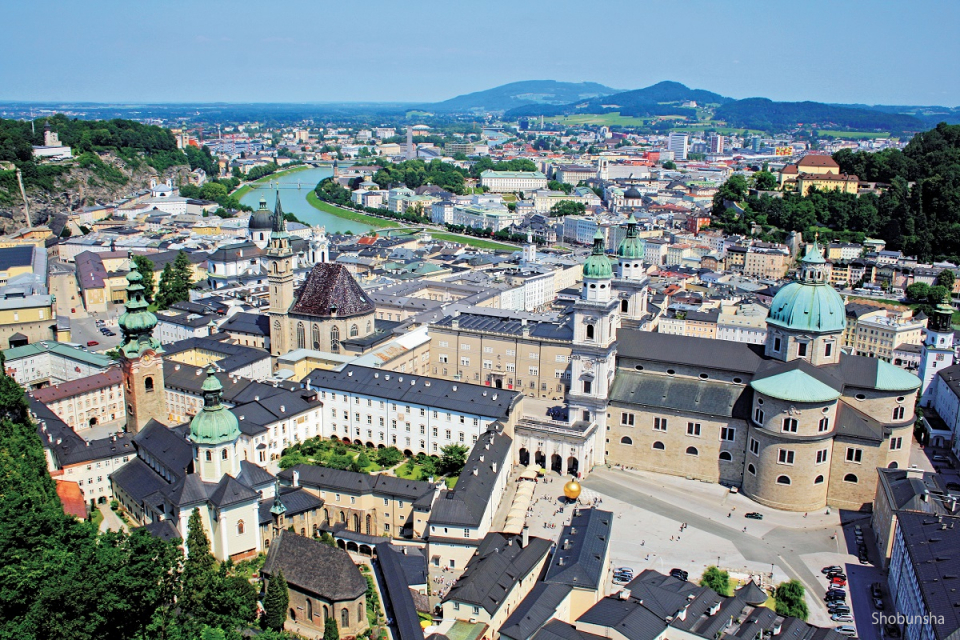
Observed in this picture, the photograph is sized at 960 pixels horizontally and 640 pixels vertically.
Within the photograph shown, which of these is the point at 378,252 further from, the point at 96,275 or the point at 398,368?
the point at 398,368

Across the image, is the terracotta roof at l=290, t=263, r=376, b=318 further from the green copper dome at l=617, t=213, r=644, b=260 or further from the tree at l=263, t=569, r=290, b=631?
the tree at l=263, t=569, r=290, b=631

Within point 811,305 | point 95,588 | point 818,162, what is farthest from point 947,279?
point 95,588

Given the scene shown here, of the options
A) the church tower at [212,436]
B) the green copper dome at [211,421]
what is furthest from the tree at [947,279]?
the green copper dome at [211,421]

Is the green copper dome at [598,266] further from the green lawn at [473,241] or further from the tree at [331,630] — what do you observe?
the green lawn at [473,241]

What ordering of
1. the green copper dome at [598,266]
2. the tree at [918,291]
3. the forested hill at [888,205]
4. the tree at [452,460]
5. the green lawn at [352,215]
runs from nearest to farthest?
the tree at [452,460] → the green copper dome at [598,266] → the tree at [918,291] → the forested hill at [888,205] → the green lawn at [352,215]

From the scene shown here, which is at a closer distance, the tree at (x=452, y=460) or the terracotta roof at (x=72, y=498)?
the terracotta roof at (x=72, y=498)

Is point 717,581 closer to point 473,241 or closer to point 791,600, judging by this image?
point 791,600
